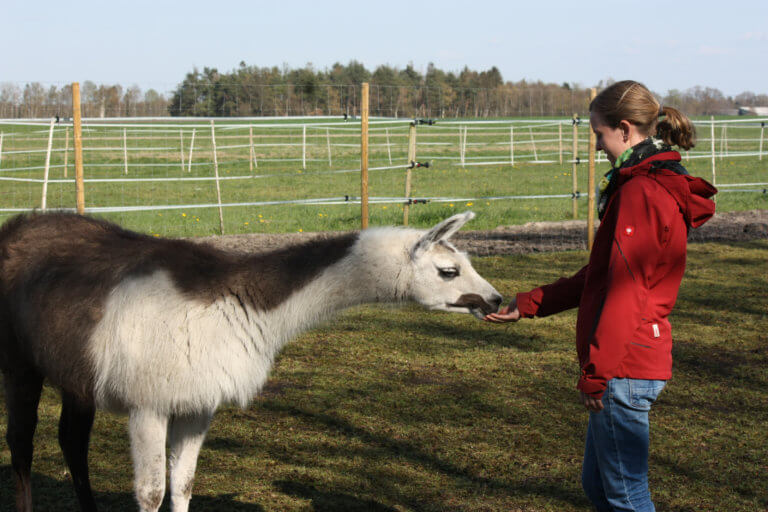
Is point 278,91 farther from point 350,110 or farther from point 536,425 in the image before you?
point 536,425

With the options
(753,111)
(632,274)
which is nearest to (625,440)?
(632,274)

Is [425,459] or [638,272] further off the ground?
[638,272]

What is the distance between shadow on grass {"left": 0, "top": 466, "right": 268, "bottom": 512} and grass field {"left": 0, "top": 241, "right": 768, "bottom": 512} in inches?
0.4

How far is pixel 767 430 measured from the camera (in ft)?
Result: 15.2

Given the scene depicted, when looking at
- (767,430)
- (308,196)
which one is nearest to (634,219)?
(767,430)

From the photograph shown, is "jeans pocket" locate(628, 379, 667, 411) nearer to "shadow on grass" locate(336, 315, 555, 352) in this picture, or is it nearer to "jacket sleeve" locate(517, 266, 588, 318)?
"jacket sleeve" locate(517, 266, 588, 318)

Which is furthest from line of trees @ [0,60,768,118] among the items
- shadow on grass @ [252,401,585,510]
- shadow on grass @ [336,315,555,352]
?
shadow on grass @ [252,401,585,510]

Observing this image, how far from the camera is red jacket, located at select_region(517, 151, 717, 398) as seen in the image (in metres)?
2.25

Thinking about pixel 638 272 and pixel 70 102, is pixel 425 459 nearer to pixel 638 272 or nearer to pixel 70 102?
pixel 638 272

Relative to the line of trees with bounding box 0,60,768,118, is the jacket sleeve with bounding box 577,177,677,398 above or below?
below

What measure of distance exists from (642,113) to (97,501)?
3336mm

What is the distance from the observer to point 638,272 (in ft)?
7.46

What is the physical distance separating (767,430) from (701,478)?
96cm

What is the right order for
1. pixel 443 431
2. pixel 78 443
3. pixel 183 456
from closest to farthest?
pixel 183 456 → pixel 78 443 → pixel 443 431
